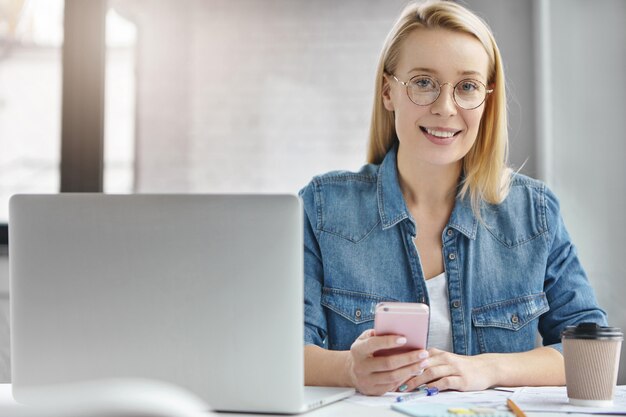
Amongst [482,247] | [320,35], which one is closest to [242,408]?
[482,247]

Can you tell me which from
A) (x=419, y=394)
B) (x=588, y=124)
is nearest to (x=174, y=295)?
(x=419, y=394)

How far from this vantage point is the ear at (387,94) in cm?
186

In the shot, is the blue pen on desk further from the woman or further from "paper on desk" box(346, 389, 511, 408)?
the woman

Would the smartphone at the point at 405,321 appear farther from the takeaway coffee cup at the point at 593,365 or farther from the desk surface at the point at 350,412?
the takeaway coffee cup at the point at 593,365

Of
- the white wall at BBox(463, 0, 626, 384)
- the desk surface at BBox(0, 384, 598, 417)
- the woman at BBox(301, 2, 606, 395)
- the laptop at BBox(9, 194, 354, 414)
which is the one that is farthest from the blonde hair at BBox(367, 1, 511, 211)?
the white wall at BBox(463, 0, 626, 384)

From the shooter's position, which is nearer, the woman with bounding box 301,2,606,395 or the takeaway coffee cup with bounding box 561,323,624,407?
the takeaway coffee cup with bounding box 561,323,624,407

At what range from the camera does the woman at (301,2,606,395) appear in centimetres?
171

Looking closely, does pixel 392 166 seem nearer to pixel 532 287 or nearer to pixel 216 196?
pixel 532 287

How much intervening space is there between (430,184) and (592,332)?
0.67m

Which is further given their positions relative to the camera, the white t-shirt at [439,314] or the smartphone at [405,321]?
the white t-shirt at [439,314]

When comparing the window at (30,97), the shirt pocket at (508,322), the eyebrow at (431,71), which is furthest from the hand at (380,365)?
A: the window at (30,97)

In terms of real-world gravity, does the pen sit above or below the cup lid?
below

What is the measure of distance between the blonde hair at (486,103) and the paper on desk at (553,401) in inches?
19.6

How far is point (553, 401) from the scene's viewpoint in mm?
1246
